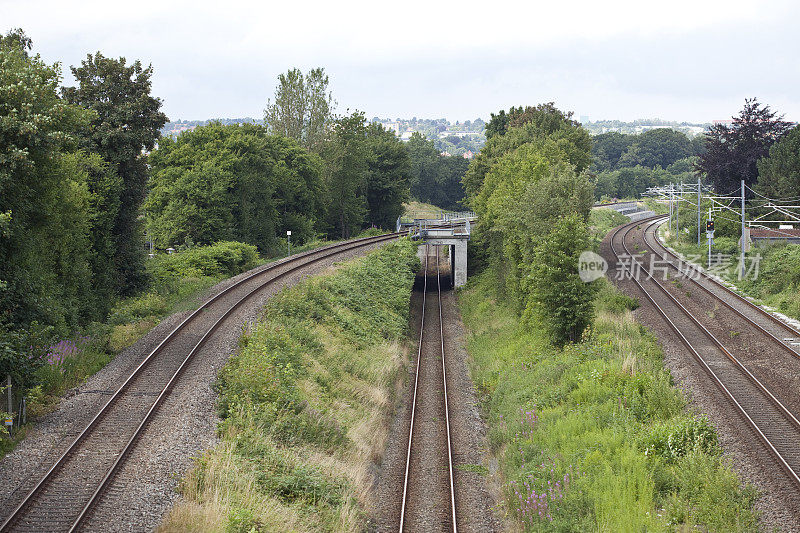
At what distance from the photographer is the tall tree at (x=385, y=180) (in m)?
76.6

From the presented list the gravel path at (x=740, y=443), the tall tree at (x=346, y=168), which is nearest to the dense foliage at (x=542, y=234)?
the gravel path at (x=740, y=443)

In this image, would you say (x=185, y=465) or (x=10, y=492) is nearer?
(x=10, y=492)

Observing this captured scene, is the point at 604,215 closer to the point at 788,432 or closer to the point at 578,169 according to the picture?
the point at 578,169

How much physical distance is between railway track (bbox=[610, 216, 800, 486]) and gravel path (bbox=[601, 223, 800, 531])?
21 centimetres

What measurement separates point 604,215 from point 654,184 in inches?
2270

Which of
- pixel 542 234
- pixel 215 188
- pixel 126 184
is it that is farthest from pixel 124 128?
pixel 542 234

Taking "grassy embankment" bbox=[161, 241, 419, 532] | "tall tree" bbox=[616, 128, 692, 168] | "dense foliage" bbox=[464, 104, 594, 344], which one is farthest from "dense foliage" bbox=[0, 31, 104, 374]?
"tall tree" bbox=[616, 128, 692, 168]

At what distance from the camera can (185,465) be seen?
1393 cm

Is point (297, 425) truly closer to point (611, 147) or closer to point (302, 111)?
point (302, 111)

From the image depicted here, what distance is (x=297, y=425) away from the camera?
666 inches

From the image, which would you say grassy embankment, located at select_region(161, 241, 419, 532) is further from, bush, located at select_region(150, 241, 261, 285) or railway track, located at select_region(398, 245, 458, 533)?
bush, located at select_region(150, 241, 261, 285)

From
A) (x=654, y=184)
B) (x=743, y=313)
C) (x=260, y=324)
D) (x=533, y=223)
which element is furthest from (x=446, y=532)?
(x=654, y=184)

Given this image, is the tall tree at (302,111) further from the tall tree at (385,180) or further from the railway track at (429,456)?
the railway track at (429,456)

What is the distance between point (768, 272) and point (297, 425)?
31558mm
